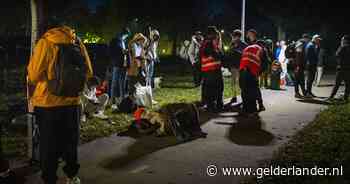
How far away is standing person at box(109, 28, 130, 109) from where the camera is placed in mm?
13188

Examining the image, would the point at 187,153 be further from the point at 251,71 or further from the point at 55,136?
the point at 251,71

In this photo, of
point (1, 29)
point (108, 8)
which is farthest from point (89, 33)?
point (1, 29)

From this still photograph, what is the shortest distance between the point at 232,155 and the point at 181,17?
4343cm

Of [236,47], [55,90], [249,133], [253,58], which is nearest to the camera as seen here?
[55,90]

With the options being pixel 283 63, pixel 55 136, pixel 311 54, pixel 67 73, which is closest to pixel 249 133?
pixel 55 136

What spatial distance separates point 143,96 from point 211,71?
66.8 inches

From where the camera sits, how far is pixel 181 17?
51.1m

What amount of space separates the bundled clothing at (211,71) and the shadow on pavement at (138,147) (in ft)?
10.3

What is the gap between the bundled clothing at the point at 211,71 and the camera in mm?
12469

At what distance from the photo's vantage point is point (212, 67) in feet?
41.1

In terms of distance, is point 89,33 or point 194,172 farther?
point 89,33

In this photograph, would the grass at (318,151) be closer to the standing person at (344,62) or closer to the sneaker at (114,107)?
the standing person at (344,62)

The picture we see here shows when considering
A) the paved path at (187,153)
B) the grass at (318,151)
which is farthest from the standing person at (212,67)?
the grass at (318,151)

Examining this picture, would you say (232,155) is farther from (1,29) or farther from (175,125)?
(1,29)
